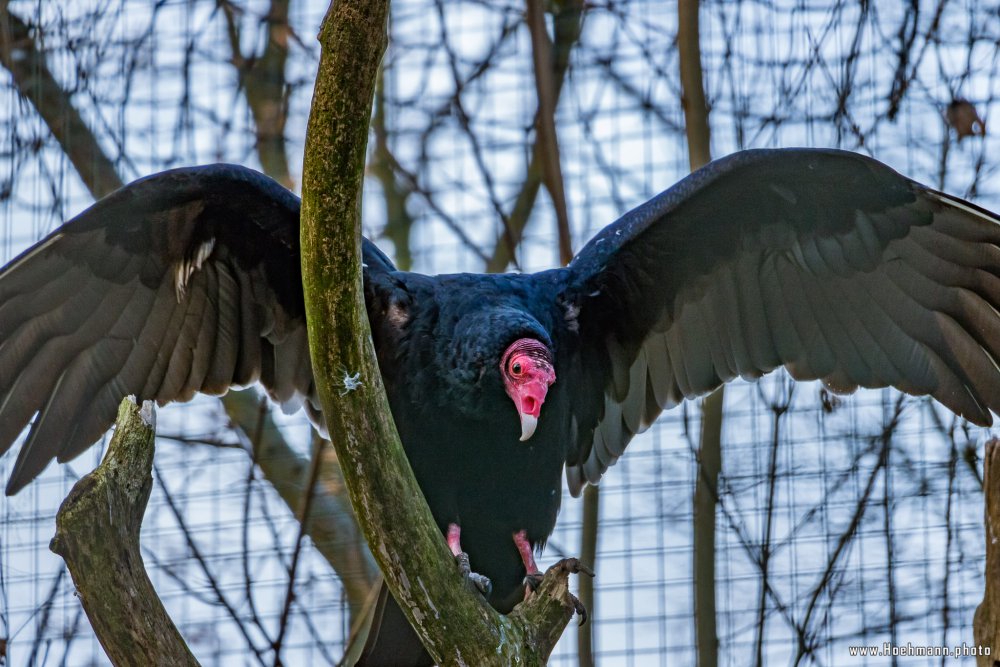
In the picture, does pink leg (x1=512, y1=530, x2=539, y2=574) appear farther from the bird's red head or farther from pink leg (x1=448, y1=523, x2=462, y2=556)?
the bird's red head

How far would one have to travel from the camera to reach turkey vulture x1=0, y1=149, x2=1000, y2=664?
134 inches

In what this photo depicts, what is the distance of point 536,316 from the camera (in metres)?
3.47

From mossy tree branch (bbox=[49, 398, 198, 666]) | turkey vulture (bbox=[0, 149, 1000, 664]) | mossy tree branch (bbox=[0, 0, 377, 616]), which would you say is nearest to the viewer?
mossy tree branch (bbox=[49, 398, 198, 666])

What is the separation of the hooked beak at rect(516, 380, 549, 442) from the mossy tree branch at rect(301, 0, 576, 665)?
1.89 ft

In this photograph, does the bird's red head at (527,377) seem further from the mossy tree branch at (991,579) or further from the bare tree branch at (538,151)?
the bare tree branch at (538,151)

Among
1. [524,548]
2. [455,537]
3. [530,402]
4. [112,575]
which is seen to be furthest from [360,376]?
[524,548]

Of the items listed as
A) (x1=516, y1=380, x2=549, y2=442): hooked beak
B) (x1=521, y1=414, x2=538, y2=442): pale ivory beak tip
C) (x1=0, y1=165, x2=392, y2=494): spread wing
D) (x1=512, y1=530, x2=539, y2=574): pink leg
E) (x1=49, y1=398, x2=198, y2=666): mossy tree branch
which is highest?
(x1=0, y1=165, x2=392, y2=494): spread wing

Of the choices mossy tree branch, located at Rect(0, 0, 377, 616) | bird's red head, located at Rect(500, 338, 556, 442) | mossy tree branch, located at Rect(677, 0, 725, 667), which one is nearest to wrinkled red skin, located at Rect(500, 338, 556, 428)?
bird's red head, located at Rect(500, 338, 556, 442)

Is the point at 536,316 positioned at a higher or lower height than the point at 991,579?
higher

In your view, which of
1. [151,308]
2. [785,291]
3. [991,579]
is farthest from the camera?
[785,291]

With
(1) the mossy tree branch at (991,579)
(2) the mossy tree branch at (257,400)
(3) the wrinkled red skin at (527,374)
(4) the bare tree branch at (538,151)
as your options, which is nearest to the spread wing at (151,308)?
(3) the wrinkled red skin at (527,374)

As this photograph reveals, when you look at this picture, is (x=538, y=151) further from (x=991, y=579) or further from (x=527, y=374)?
(x=991, y=579)

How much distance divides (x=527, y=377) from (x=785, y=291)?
116 cm

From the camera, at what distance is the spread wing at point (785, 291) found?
11.8 ft
